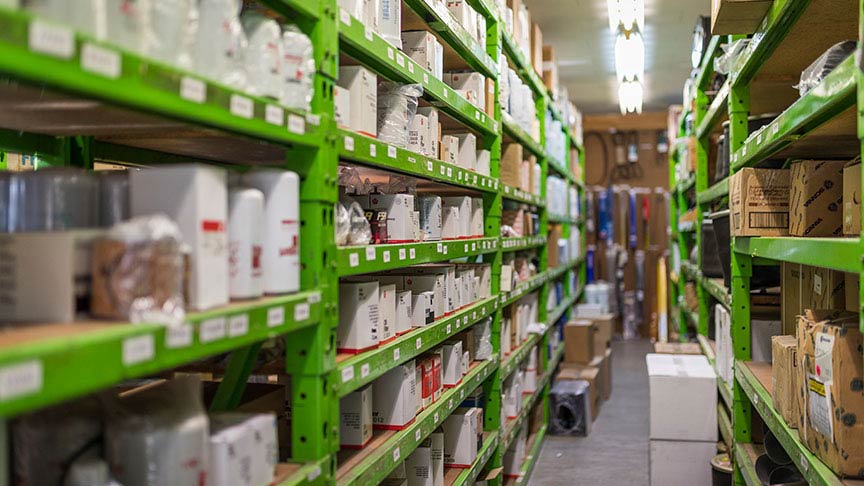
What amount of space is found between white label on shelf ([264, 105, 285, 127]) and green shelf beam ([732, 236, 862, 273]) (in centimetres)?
127

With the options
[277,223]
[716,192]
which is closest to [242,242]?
[277,223]

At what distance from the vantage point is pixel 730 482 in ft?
13.4

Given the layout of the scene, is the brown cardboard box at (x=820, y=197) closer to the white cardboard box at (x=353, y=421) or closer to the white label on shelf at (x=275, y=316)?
the white cardboard box at (x=353, y=421)

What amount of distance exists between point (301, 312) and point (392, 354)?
0.75m

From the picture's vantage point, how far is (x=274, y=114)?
162 cm

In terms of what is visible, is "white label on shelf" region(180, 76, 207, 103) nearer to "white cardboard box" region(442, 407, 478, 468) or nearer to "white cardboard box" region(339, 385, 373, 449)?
"white cardboard box" region(339, 385, 373, 449)

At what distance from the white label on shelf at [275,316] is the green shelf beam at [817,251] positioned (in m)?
1.23

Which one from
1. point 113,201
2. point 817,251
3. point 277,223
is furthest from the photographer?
point 817,251

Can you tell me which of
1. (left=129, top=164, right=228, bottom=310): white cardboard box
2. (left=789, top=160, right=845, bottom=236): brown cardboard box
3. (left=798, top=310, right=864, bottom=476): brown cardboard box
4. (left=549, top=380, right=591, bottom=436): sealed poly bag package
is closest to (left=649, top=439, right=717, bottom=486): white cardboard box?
(left=549, top=380, right=591, bottom=436): sealed poly bag package

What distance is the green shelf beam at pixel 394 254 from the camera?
211 cm

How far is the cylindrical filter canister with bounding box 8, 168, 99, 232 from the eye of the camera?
1395 mm

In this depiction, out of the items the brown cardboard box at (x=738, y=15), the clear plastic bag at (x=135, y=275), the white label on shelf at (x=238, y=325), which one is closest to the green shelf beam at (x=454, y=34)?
the brown cardboard box at (x=738, y=15)

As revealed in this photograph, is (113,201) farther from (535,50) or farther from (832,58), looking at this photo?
(535,50)

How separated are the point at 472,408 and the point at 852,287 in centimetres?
178
